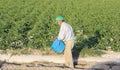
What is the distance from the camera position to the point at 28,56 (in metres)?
12.0

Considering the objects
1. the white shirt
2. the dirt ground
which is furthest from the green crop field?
the white shirt

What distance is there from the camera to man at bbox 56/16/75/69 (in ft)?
34.8

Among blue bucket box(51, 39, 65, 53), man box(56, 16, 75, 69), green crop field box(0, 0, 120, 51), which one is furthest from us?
green crop field box(0, 0, 120, 51)

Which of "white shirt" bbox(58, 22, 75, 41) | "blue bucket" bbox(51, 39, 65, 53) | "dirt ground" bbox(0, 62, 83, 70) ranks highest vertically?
"white shirt" bbox(58, 22, 75, 41)

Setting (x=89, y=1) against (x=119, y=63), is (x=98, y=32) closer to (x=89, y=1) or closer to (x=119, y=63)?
(x=119, y=63)

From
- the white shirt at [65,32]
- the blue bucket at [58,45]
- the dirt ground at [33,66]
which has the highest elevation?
the white shirt at [65,32]

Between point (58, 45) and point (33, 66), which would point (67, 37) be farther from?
point (33, 66)

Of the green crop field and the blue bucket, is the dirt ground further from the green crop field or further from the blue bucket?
the green crop field

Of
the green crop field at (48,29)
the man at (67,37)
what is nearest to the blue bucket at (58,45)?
the man at (67,37)

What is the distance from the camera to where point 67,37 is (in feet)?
35.7

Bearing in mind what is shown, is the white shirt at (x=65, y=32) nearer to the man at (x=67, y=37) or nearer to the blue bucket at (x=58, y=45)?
the man at (x=67, y=37)

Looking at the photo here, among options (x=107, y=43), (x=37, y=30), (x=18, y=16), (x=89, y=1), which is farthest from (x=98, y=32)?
(x=89, y=1)

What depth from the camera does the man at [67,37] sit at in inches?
418

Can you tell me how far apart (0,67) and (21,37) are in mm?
3091
